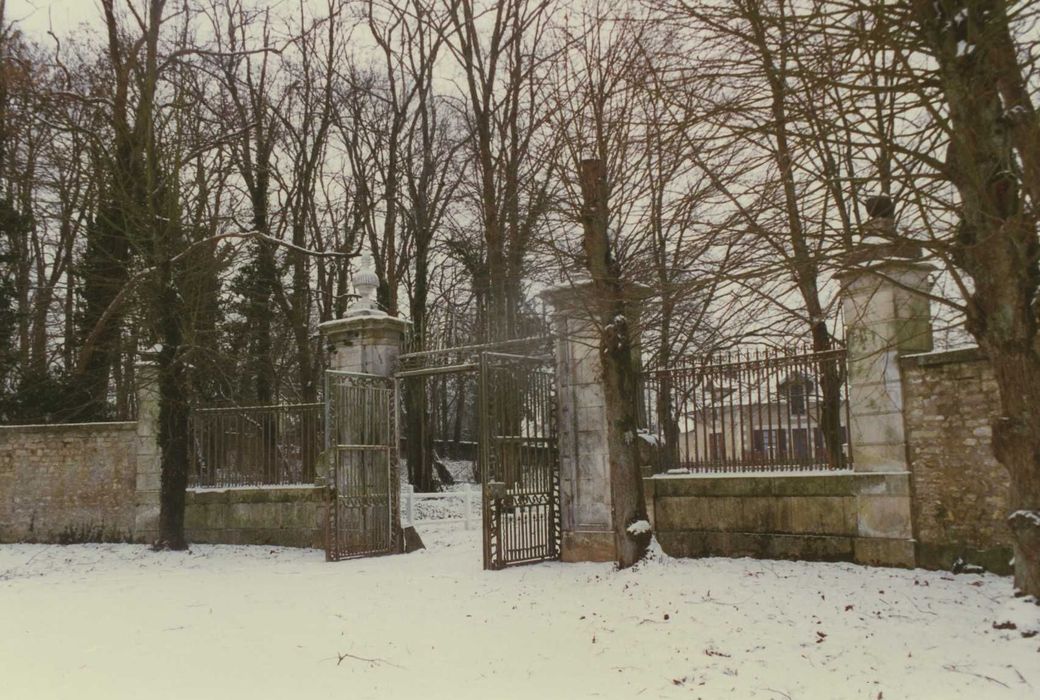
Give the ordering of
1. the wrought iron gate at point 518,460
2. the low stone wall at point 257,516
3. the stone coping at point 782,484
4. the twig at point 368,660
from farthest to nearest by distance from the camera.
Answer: the low stone wall at point 257,516 < the wrought iron gate at point 518,460 < the stone coping at point 782,484 < the twig at point 368,660

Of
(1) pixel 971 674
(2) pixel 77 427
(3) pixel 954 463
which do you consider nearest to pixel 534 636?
(1) pixel 971 674

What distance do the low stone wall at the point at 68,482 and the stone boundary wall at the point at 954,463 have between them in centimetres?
1233

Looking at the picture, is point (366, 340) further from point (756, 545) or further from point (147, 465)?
point (756, 545)

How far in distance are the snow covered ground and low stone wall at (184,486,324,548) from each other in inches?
117

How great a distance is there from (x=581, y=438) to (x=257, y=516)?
627 cm

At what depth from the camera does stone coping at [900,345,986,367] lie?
829 cm

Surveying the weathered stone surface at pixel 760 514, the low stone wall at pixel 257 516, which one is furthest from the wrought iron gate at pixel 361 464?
the weathered stone surface at pixel 760 514

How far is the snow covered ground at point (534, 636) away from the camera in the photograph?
19.0 feet

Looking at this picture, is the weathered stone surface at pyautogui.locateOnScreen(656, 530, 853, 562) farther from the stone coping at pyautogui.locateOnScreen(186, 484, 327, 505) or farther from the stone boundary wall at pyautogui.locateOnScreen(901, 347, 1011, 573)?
the stone coping at pyautogui.locateOnScreen(186, 484, 327, 505)

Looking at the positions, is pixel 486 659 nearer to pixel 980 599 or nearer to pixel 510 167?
pixel 980 599

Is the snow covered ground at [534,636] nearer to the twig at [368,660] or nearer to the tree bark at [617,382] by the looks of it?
the twig at [368,660]

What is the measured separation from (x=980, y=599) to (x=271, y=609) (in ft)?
21.4

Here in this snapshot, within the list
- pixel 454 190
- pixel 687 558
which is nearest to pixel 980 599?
pixel 687 558

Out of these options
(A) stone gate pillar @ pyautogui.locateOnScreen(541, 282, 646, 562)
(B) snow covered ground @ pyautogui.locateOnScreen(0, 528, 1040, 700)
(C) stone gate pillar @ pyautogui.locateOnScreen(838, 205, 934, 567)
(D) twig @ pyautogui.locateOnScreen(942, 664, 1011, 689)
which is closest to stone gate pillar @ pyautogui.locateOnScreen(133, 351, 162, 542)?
(B) snow covered ground @ pyautogui.locateOnScreen(0, 528, 1040, 700)
